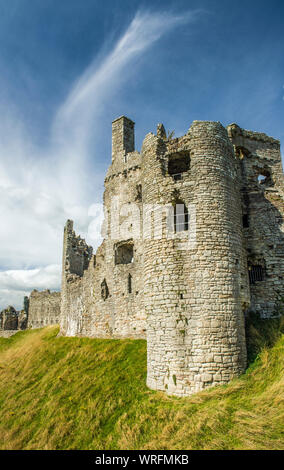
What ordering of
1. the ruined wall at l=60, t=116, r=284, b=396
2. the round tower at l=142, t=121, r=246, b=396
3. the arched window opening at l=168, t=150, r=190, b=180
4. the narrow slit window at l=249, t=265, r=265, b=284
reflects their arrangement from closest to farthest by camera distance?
the round tower at l=142, t=121, r=246, b=396 < the ruined wall at l=60, t=116, r=284, b=396 < the arched window opening at l=168, t=150, r=190, b=180 < the narrow slit window at l=249, t=265, r=265, b=284

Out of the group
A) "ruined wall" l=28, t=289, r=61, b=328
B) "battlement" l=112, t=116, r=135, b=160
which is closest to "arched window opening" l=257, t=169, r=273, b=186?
"battlement" l=112, t=116, r=135, b=160

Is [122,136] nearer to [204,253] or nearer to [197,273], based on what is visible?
[204,253]

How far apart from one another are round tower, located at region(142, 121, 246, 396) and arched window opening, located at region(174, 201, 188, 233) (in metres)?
0.11

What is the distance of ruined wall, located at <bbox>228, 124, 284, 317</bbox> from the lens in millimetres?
12680

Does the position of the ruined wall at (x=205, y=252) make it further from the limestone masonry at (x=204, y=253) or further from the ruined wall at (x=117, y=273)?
the ruined wall at (x=117, y=273)

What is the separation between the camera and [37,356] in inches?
694

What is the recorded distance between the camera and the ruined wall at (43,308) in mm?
31125

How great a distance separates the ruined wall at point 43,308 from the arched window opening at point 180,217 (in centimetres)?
2298

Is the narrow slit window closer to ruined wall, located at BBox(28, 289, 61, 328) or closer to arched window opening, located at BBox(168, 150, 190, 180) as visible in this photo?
arched window opening, located at BBox(168, 150, 190, 180)

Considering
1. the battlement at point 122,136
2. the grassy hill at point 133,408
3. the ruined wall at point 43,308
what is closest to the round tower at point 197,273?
the grassy hill at point 133,408

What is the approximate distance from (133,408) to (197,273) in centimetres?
456

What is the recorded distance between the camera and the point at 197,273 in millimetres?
10180

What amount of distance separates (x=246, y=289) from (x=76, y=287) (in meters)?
14.8

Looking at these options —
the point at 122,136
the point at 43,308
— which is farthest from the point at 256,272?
the point at 43,308
